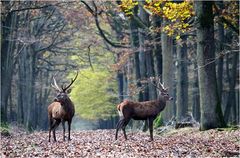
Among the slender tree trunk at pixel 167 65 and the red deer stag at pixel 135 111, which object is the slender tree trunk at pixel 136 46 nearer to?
the slender tree trunk at pixel 167 65

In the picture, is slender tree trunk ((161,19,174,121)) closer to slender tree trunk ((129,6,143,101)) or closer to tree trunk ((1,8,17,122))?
slender tree trunk ((129,6,143,101))

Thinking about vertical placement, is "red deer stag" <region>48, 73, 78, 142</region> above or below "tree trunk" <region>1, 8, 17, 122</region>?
below

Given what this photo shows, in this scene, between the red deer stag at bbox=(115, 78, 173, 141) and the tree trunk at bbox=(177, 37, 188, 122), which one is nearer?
the red deer stag at bbox=(115, 78, 173, 141)

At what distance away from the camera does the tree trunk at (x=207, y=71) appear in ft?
56.2

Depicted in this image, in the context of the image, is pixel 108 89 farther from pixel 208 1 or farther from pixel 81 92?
pixel 208 1

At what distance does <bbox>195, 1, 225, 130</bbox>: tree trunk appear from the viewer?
17125 mm

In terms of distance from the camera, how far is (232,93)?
A: 30.8 m

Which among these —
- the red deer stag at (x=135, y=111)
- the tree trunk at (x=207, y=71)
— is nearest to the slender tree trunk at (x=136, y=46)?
the tree trunk at (x=207, y=71)

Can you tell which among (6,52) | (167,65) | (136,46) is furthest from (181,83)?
(6,52)

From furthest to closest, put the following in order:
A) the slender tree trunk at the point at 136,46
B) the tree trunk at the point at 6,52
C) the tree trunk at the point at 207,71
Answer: the slender tree trunk at the point at 136,46 < the tree trunk at the point at 6,52 < the tree trunk at the point at 207,71

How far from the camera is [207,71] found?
57.0 feet

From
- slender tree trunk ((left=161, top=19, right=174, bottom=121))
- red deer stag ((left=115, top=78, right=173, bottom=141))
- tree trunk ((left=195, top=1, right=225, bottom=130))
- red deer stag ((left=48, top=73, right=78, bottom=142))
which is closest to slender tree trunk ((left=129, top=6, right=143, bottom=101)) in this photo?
slender tree trunk ((left=161, top=19, right=174, bottom=121))

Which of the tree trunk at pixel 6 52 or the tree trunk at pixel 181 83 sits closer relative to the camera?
the tree trunk at pixel 6 52

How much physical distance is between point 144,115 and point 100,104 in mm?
33651
